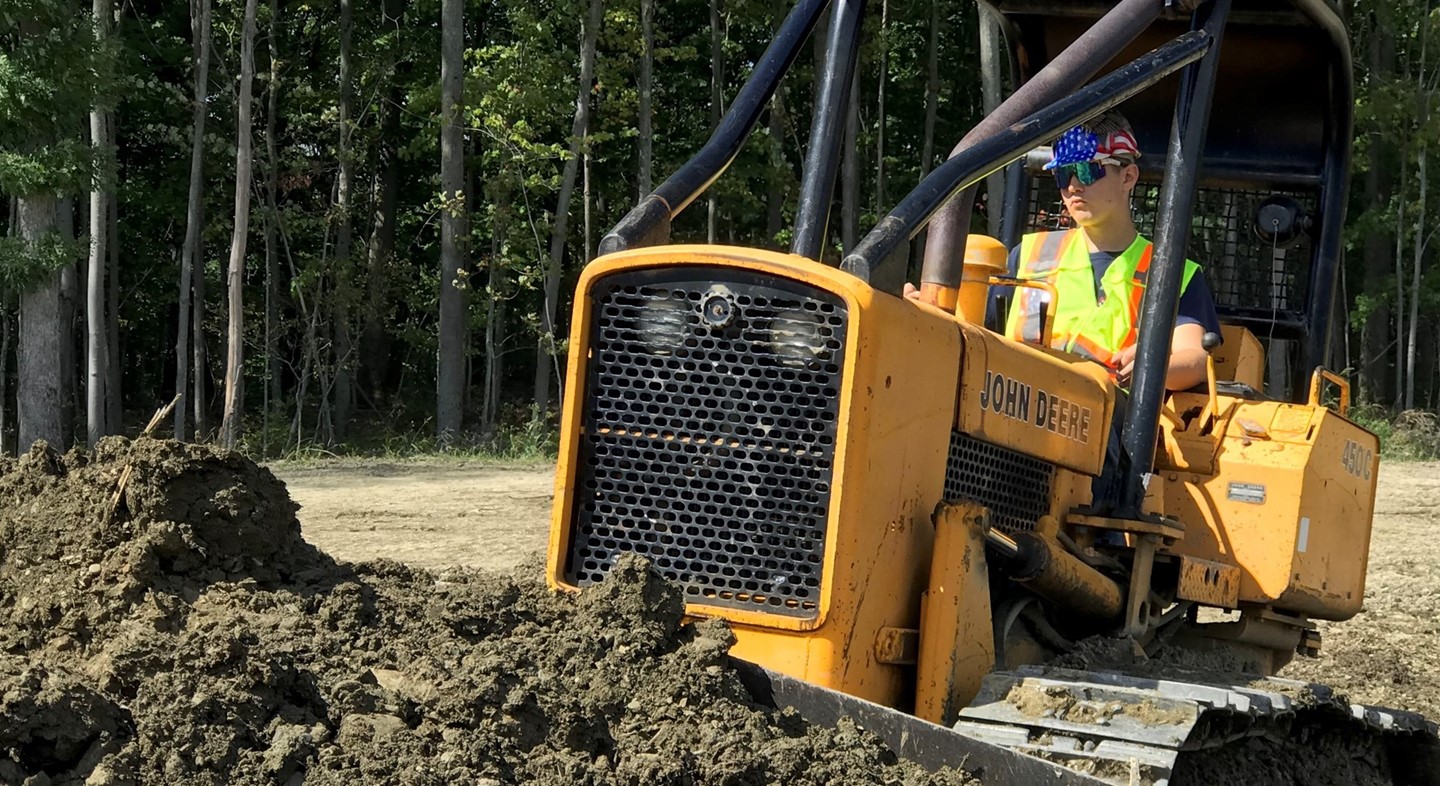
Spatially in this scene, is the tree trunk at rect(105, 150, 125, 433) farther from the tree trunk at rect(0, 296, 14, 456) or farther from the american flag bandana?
the american flag bandana

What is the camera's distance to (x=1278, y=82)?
676 cm

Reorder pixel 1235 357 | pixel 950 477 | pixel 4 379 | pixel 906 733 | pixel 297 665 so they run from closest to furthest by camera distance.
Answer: pixel 297 665
pixel 906 733
pixel 950 477
pixel 1235 357
pixel 4 379

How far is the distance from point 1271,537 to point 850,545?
2337mm

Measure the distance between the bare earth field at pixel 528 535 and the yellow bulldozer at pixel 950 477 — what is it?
8.47 feet

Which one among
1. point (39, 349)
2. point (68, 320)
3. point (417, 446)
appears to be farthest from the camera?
point (68, 320)

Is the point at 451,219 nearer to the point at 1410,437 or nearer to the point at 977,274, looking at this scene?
the point at 1410,437

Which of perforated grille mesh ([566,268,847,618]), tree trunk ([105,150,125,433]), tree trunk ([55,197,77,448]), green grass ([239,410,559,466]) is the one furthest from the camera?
tree trunk ([105,150,125,433])

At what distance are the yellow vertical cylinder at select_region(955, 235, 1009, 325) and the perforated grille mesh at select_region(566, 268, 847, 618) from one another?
94 centimetres

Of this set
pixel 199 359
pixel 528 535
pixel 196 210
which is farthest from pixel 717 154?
pixel 199 359

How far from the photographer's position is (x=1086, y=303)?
584 centimetres

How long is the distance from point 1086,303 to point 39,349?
16090 millimetres

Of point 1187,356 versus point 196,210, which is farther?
point 196,210

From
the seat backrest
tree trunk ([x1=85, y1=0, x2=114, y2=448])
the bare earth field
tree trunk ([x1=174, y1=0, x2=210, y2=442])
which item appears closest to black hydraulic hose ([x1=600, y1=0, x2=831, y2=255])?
the seat backrest

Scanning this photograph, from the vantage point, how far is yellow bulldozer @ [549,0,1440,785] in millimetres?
4047
